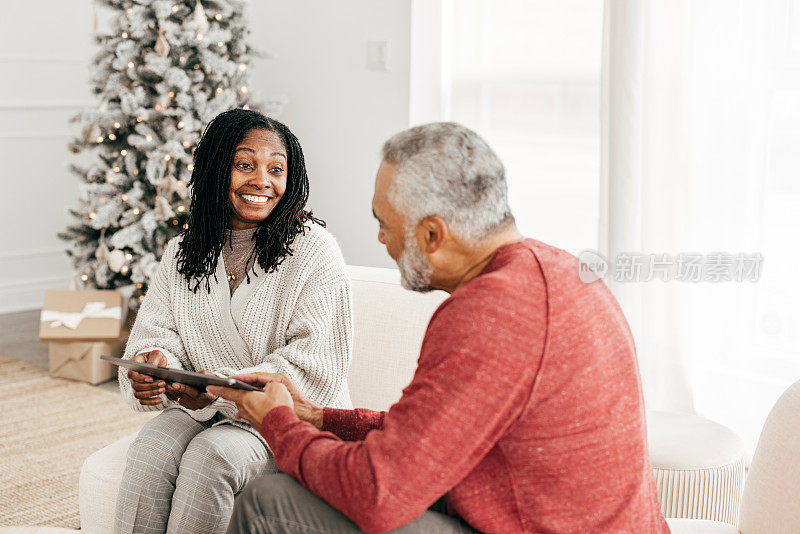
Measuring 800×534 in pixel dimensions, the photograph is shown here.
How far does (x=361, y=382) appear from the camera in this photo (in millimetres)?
2191

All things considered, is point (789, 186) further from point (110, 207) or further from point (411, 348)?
point (110, 207)

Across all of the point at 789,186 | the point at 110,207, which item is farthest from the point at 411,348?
the point at 110,207

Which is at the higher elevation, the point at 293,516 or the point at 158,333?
the point at 158,333

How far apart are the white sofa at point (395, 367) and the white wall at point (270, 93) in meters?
1.44

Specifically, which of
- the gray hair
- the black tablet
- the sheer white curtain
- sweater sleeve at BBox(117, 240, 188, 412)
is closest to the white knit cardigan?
sweater sleeve at BBox(117, 240, 188, 412)

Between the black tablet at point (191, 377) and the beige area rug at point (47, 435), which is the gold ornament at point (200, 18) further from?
the black tablet at point (191, 377)

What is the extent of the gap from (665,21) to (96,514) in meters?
2.15

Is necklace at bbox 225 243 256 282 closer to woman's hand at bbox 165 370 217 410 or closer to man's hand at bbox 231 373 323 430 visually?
woman's hand at bbox 165 370 217 410

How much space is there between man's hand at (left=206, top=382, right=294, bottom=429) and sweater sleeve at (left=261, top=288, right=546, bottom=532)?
0.83ft

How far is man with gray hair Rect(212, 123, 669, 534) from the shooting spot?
1.16 metres

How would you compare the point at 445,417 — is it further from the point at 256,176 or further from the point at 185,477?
the point at 256,176

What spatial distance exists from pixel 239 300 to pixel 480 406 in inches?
38.1

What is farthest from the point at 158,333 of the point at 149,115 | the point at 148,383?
the point at 149,115

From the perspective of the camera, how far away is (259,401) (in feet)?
4.70
